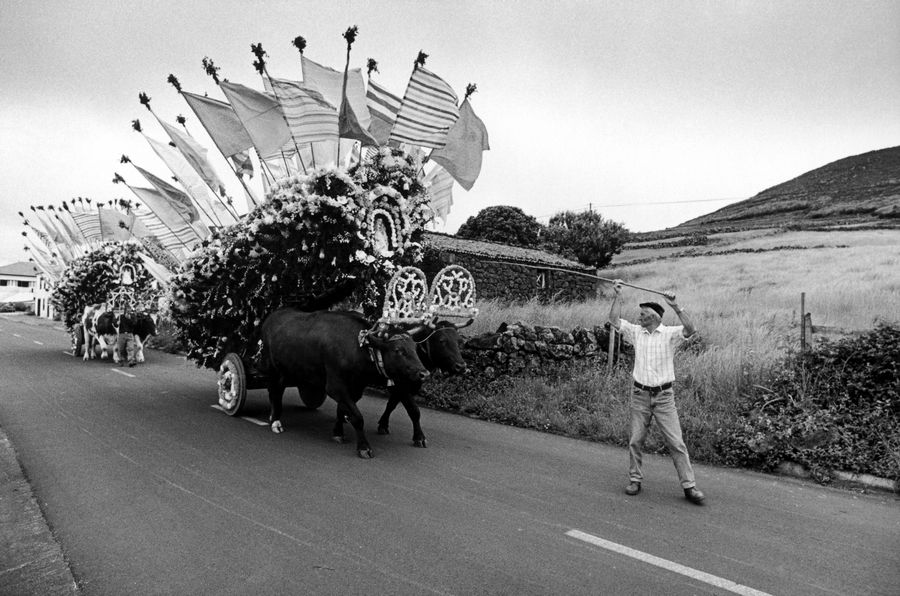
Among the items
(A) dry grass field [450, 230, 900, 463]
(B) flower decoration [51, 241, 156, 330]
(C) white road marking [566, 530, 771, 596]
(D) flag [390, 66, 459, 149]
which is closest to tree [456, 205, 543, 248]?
(A) dry grass field [450, 230, 900, 463]

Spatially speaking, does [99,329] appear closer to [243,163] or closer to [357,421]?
[243,163]

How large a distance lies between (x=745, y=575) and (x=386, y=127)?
7.44 m

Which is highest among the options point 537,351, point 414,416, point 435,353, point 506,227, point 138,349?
point 506,227

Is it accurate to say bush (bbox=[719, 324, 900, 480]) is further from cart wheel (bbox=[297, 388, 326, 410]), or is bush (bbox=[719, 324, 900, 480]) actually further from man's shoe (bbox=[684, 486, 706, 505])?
cart wheel (bbox=[297, 388, 326, 410])

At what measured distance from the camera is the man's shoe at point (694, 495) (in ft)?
18.6

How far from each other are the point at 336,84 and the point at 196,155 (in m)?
2.76

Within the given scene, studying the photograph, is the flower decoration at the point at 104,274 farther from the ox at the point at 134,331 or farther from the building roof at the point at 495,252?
the building roof at the point at 495,252

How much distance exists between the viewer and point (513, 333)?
10.9 meters

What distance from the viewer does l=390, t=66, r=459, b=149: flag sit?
25.9 feet

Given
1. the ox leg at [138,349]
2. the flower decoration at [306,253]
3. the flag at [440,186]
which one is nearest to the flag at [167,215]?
the flower decoration at [306,253]

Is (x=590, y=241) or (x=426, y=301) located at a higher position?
(x=590, y=241)

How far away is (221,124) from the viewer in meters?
9.30

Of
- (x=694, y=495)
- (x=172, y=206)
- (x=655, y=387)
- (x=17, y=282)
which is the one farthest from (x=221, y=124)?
(x=17, y=282)

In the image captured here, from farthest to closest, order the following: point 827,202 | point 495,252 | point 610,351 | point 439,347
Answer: point 827,202
point 495,252
point 610,351
point 439,347
